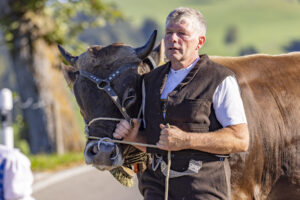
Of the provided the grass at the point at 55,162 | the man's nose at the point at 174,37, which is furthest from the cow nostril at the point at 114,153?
the grass at the point at 55,162

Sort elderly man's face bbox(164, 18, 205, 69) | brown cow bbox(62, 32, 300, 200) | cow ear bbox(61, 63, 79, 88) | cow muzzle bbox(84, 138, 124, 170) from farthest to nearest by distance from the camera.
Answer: cow ear bbox(61, 63, 79, 88), brown cow bbox(62, 32, 300, 200), cow muzzle bbox(84, 138, 124, 170), elderly man's face bbox(164, 18, 205, 69)

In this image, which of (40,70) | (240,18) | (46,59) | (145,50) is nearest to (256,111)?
(145,50)

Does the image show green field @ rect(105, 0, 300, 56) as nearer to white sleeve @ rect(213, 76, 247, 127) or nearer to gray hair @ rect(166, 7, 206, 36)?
gray hair @ rect(166, 7, 206, 36)

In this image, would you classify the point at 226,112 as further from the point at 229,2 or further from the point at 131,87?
the point at 229,2

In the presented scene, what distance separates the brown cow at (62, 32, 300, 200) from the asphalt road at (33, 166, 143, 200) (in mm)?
5512

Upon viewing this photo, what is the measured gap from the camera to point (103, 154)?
13.5 ft

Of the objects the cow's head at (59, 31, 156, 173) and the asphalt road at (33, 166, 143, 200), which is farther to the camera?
the asphalt road at (33, 166, 143, 200)

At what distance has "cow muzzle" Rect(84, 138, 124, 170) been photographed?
162 inches

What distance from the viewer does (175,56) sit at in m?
4.05

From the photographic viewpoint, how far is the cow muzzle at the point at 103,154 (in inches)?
162

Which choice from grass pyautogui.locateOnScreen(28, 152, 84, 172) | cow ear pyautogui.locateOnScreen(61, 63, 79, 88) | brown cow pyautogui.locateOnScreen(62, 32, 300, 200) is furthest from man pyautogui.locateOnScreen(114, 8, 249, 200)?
grass pyautogui.locateOnScreen(28, 152, 84, 172)

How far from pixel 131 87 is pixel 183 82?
50cm

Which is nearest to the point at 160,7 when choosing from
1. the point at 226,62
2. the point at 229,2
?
the point at 229,2

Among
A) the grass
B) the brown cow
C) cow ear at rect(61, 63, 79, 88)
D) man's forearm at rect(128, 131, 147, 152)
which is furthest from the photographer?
the grass
